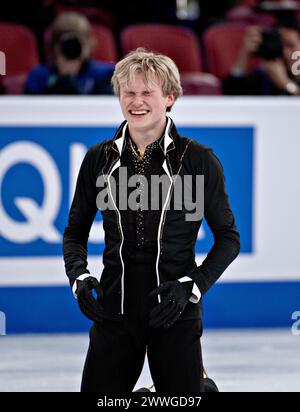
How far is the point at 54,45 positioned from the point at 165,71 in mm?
2980

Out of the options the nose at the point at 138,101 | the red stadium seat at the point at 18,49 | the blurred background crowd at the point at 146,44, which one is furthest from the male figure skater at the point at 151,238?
the red stadium seat at the point at 18,49

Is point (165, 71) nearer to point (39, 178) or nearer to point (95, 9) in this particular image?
point (39, 178)

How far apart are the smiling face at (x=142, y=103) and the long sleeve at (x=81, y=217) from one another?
0.19 metres

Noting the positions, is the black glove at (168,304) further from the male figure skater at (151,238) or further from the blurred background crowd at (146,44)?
the blurred background crowd at (146,44)

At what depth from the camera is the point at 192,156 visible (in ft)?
8.50

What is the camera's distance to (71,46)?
17.3 feet

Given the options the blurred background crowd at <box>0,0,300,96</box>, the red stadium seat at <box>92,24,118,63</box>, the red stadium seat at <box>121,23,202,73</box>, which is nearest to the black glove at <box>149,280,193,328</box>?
the blurred background crowd at <box>0,0,300,96</box>

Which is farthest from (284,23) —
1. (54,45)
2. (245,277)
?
(245,277)

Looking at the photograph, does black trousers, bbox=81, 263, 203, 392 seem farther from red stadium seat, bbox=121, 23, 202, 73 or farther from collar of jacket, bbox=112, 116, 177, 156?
red stadium seat, bbox=121, 23, 202, 73

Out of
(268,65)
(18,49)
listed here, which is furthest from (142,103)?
(18,49)

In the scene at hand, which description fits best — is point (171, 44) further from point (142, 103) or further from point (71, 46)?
point (142, 103)

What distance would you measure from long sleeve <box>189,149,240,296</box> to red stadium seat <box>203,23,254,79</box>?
3954 millimetres

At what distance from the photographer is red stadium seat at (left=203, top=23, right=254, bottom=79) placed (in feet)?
21.3

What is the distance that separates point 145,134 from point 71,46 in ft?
9.21
